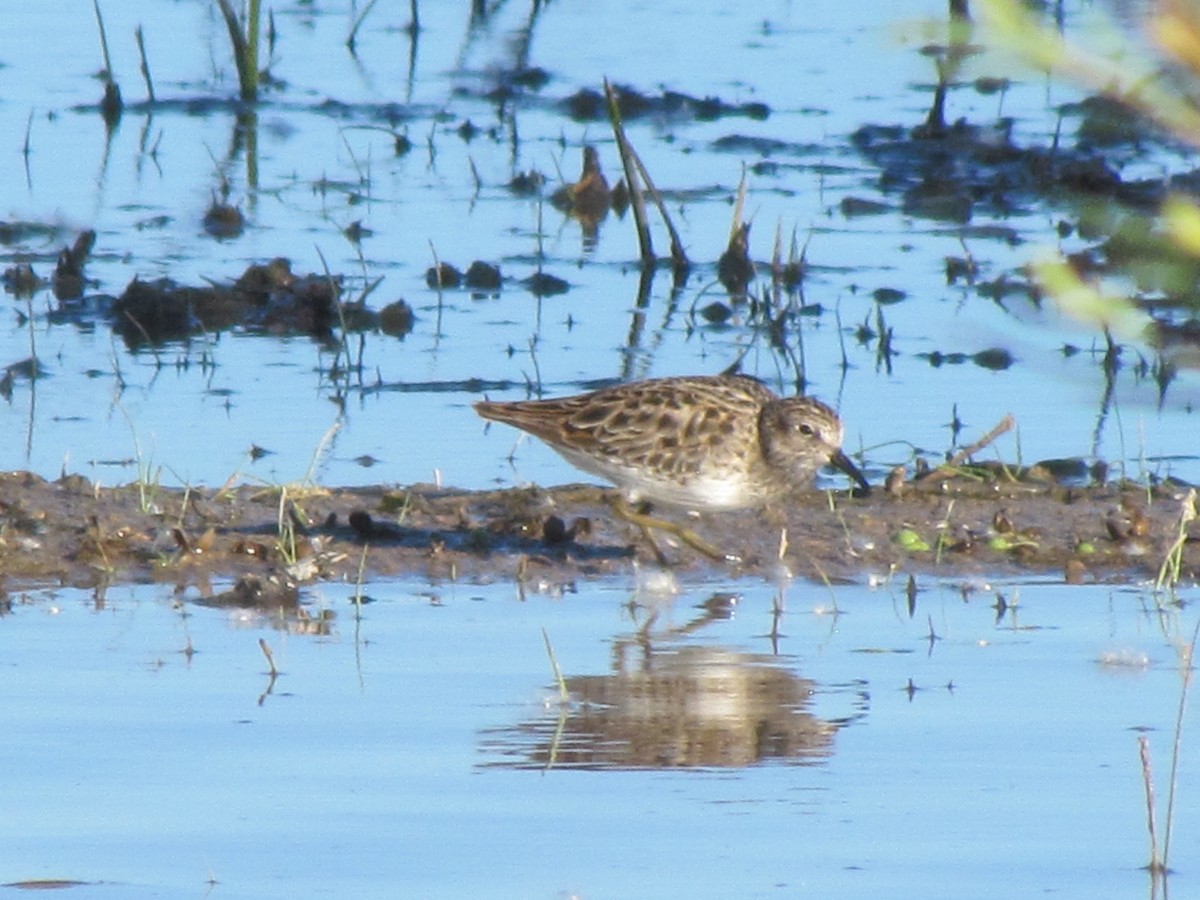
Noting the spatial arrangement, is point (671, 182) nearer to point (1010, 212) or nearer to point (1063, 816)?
point (1010, 212)

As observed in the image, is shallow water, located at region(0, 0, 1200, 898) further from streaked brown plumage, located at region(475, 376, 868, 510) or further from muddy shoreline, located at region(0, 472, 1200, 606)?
streaked brown plumage, located at region(475, 376, 868, 510)

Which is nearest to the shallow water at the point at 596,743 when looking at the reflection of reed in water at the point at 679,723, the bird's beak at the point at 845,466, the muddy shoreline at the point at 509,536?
the reflection of reed in water at the point at 679,723

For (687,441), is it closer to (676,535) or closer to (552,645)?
(676,535)

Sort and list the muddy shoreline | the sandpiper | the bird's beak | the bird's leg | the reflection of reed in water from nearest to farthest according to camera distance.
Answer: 1. the reflection of reed in water
2. the muddy shoreline
3. the bird's leg
4. the sandpiper
5. the bird's beak

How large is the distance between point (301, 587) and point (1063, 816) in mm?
2790

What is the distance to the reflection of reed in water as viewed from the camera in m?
5.66

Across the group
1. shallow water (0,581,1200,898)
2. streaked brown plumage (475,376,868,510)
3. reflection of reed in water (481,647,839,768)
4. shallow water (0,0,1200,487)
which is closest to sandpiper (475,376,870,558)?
streaked brown plumage (475,376,868,510)

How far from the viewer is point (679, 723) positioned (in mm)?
5957

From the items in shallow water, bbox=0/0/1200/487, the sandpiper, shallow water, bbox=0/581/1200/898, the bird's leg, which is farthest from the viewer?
shallow water, bbox=0/0/1200/487

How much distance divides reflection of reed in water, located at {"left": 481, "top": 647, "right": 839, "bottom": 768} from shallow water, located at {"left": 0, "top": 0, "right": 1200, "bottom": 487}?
1068mm

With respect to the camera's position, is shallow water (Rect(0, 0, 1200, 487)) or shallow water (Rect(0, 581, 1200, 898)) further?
shallow water (Rect(0, 0, 1200, 487))

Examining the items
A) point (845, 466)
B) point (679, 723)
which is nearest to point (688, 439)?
point (845, 466)

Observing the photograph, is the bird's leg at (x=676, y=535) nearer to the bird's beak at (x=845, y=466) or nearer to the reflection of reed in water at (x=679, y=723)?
the bird's beak at (x=845, y=466)

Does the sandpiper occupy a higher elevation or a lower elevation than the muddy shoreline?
higher
